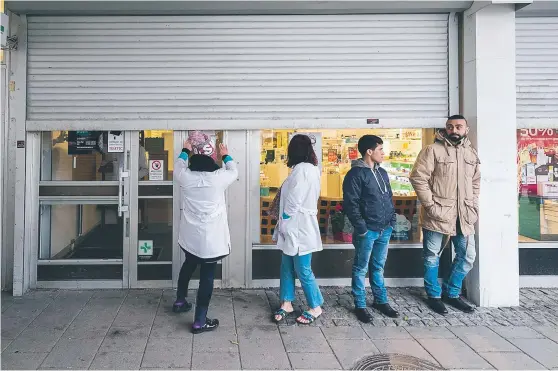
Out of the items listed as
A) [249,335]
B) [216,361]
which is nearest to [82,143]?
[249,335]

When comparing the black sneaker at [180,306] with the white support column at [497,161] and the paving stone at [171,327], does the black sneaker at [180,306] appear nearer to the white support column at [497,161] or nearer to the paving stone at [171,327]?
the paving stone at [171,327]

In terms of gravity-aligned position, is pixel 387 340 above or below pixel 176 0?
below

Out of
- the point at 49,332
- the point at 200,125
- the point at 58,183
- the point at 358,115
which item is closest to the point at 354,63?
the point at 358,115

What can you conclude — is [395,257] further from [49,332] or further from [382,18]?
[49,332]

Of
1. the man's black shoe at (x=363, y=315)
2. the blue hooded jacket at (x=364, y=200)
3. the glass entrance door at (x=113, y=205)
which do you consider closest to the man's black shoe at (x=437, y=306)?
the man's black shoe at (x=363, y=315)

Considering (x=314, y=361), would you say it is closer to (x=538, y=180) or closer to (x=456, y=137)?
(x=456, y=137)

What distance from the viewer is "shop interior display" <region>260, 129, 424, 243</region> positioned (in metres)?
5.77

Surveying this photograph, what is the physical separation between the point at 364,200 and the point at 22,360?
3489mm

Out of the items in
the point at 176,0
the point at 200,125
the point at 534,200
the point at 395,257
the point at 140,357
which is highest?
the point at 176,0

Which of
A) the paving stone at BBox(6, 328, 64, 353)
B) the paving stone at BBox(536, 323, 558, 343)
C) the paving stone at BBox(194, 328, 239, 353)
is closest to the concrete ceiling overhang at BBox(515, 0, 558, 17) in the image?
the paving stone at BBox(536, 323, 558, 343)

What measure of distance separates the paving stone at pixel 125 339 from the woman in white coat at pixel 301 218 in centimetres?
134

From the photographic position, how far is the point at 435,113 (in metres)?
5.64

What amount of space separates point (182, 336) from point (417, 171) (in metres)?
3.04

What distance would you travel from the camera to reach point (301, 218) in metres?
4.47
